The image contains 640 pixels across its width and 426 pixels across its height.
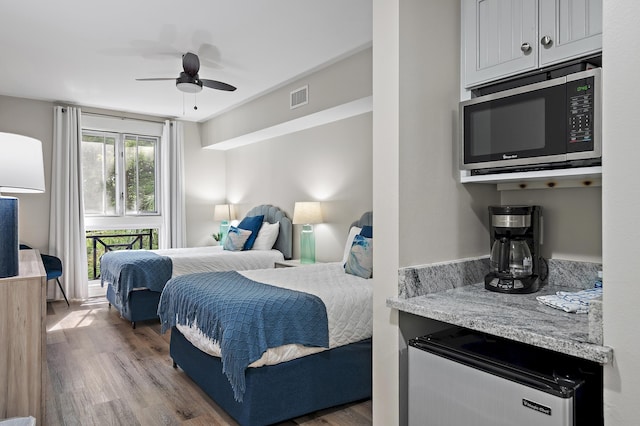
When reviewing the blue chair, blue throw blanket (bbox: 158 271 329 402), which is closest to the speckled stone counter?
blue throw blanket (bbox: 158 271 329 402)

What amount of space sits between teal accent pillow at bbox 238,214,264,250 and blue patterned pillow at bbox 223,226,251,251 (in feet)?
0.17

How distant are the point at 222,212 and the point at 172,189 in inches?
31.1

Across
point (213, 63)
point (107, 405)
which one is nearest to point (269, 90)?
point (213, 63)

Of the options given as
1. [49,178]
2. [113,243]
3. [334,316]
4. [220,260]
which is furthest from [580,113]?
[113,243]

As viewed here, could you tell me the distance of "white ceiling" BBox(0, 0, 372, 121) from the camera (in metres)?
2.99

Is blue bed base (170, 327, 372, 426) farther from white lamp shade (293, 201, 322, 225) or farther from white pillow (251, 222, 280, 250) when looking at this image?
white pillow (251, 222, 280, 250)

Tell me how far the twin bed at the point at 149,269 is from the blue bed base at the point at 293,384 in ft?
5.77

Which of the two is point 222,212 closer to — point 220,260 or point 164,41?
point 220,260

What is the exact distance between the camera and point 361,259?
10.7 ft

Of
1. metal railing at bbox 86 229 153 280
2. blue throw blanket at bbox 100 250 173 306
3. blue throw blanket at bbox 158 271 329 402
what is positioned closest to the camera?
blue throw blanket at bbox 158 271 329 402

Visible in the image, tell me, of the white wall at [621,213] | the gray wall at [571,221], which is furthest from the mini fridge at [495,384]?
the gray wall at [571,221]

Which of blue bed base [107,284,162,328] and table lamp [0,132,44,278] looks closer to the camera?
table lamp [0,132,44,278]

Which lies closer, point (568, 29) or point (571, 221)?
point (568, 29)

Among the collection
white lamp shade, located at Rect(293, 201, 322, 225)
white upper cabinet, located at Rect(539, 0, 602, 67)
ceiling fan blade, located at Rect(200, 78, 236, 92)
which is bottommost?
white lamp shade, located at Rect(293, 201, 322, 225)
